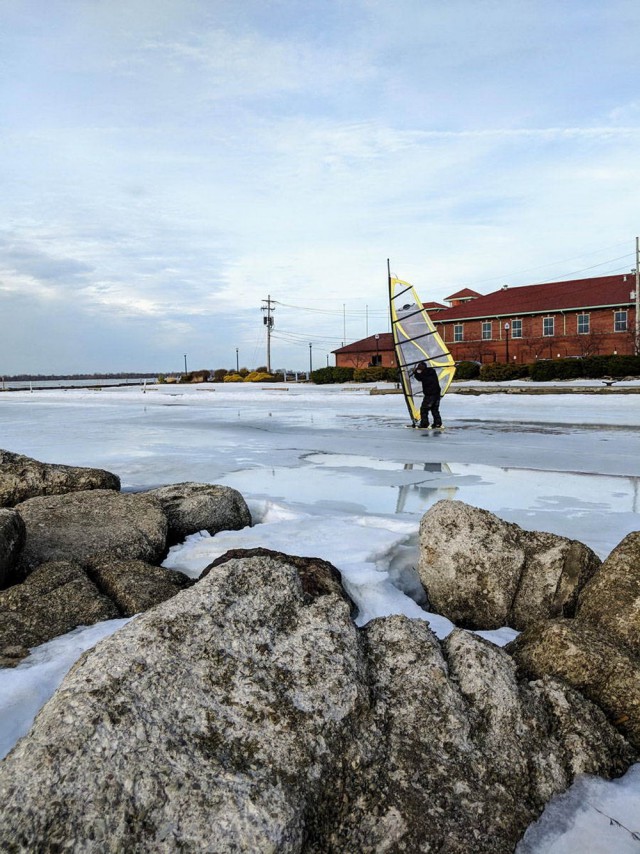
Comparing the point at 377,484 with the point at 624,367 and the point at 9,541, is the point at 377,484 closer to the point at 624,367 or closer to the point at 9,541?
the point at 9,541

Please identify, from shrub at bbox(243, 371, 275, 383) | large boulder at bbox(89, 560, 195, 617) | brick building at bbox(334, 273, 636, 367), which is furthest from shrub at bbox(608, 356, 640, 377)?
large boulder at bbox(89, 560, 195, 617)

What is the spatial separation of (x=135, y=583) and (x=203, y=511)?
5.87 feet

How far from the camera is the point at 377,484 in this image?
7.90 meters

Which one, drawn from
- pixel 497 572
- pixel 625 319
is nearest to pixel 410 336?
pixel 497 572

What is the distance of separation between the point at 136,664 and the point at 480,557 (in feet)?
8.17

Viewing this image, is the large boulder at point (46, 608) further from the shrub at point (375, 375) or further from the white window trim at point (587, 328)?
the white window trim at point (587, 328)

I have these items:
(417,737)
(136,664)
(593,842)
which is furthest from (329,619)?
(593,842)

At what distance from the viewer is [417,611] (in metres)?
4.02

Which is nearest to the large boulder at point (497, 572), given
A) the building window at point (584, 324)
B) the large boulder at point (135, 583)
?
the large boulder at point (135, 583)

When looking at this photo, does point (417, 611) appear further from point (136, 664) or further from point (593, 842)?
point (136, 664)

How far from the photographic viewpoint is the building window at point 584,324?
165 feet

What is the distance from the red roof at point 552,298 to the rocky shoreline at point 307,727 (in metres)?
52.2

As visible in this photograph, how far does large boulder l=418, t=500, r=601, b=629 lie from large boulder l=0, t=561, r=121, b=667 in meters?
2.10

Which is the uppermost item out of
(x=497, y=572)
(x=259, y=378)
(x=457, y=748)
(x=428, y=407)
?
(x=259, y=378)
